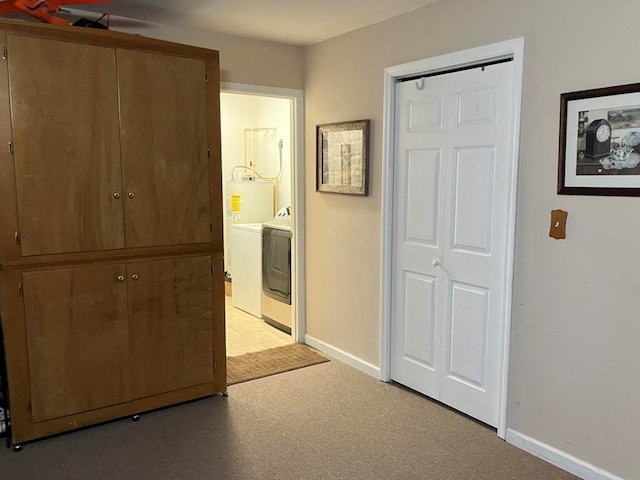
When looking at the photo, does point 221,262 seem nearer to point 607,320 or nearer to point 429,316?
point 429,316

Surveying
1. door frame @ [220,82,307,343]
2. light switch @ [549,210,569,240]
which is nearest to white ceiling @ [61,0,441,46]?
door frame @ [220,82,307,343]

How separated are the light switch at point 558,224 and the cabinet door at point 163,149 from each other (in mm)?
1898

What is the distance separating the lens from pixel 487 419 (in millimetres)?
2943

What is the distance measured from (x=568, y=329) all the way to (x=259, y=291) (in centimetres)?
313

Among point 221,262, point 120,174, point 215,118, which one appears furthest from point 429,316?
point 120,174

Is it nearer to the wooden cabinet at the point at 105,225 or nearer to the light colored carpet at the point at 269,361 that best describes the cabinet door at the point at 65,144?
the wooden cabinet at the point at 105,225

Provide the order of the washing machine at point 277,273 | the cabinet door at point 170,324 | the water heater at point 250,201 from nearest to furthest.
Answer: the cabinet door at point 170,324 < the washing machine at point 277,273 < the water heater at point 250,201

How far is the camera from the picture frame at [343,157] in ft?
11.8

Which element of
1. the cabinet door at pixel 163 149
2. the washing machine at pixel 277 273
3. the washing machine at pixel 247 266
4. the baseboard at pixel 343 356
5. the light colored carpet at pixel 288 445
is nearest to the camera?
the light colored carpet at pixel 288 445

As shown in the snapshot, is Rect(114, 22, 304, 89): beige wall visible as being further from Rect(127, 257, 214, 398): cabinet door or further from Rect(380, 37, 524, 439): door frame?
Rect(127, 257, 214, 398): cabinet door

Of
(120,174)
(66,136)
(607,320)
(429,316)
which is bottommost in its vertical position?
(429,316)

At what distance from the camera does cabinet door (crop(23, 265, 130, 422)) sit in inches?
107

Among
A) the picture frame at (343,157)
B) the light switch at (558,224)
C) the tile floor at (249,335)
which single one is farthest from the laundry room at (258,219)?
the light switch at (558,224)

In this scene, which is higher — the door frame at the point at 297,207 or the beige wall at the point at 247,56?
the beige wall at the point at 247,56
